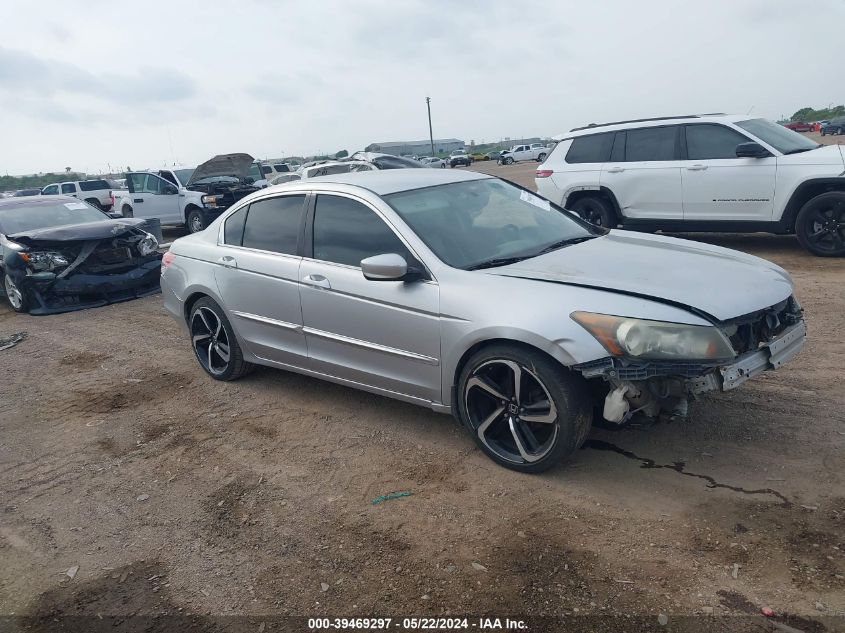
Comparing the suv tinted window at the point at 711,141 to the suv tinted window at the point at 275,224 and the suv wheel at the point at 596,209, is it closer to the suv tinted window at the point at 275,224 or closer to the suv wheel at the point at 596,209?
the suv wheel at the point at 596,209

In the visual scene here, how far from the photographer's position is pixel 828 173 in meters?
7.91

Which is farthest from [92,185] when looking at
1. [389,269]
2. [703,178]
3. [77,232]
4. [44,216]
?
[389,269]

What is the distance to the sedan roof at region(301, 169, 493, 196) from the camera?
4.62 metres

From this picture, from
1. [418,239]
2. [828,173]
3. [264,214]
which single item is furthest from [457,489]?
[828,173]

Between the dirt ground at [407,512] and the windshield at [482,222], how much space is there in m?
1.20

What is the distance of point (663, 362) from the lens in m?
3.28

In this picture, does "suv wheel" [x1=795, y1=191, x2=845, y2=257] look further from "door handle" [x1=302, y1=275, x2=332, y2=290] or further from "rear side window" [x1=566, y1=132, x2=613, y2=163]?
"door handle" [x1=302, y1=275, x2=332, y2=290]

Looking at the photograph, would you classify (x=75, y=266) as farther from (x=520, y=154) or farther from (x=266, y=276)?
(x=520, y=154)

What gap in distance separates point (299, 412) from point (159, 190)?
1359 cm

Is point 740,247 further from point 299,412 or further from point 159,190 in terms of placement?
point 159,190

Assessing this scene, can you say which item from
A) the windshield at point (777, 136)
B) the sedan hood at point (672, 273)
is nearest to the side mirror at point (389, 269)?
the sedan hood at point (672, 273)

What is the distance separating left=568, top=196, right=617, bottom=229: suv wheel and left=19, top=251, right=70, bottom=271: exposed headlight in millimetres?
7164

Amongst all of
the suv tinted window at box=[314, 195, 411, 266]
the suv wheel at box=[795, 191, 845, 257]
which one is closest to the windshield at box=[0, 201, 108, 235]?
the suv tinted window at box=[314, 195, 411, 266]

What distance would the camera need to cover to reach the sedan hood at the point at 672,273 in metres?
3.45
